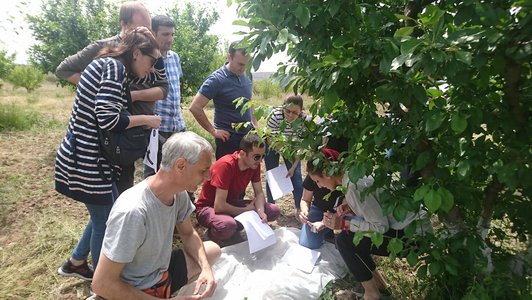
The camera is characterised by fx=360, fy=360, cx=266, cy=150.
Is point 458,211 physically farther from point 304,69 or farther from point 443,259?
point 304,69

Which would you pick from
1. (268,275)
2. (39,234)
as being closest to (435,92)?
(268,275)

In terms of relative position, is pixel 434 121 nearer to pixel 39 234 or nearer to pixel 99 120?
pixel 99 120

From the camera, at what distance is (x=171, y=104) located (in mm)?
3004

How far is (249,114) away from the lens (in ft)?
11.3

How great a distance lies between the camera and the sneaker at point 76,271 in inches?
95.9

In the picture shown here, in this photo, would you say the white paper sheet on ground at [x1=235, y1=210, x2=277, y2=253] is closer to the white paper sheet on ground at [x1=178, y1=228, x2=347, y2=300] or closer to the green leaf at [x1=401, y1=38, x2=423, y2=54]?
the white paper sheet on ground at [x1=178, y1=228, x2=347, y2=300]

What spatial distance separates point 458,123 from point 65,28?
6547mm

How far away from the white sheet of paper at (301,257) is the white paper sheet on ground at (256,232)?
156 mm

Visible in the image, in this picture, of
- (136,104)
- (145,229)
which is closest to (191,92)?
(136,104)

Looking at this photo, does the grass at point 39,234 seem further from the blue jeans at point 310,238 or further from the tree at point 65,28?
the tree at point 65,28

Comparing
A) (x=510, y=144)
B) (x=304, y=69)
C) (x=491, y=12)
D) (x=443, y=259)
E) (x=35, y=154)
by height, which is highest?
(x=491, y=12)

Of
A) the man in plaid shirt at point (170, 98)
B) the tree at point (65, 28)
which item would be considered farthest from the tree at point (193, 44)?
the man in plaid shirt at point (170, 98)

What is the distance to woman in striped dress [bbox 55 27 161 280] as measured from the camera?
75.7 inches

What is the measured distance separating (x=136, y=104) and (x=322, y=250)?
1.73 m
